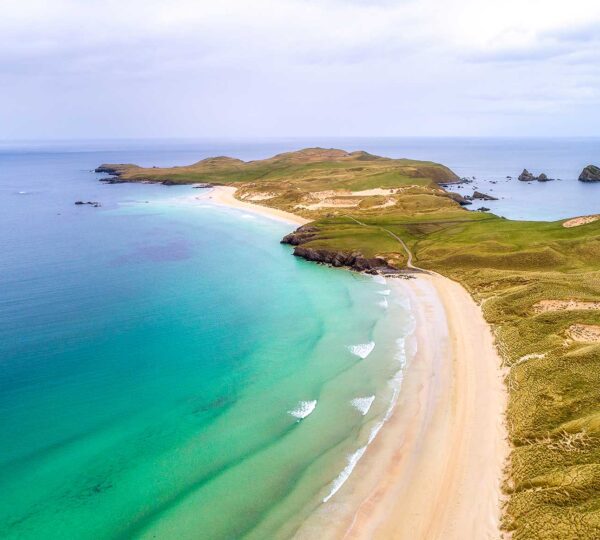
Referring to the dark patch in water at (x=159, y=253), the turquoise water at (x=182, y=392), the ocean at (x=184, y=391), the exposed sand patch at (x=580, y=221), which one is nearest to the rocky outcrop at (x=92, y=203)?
the dark patch in water at (x=159, y=253)

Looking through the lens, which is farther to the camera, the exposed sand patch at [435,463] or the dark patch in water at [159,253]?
A: the dark patch in water at [159,253]

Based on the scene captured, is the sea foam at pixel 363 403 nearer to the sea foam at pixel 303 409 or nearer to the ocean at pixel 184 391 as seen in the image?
the ocean at pixel 184 391

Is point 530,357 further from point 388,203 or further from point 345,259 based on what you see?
point 388,203

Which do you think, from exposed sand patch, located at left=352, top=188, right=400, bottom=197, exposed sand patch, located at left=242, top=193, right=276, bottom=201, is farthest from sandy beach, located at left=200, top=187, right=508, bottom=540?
exposed sand patch, located at left=242, top=193, right=276, bottom=201

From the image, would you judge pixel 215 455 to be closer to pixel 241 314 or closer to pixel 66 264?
pixel 241 314

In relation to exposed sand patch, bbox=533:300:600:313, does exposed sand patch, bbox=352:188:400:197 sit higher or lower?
higher

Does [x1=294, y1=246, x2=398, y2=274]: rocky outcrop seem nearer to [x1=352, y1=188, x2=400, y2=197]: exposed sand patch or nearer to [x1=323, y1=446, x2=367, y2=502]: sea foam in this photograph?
[x1=323, y1=446, x2=367, y2=502]: sea foam
